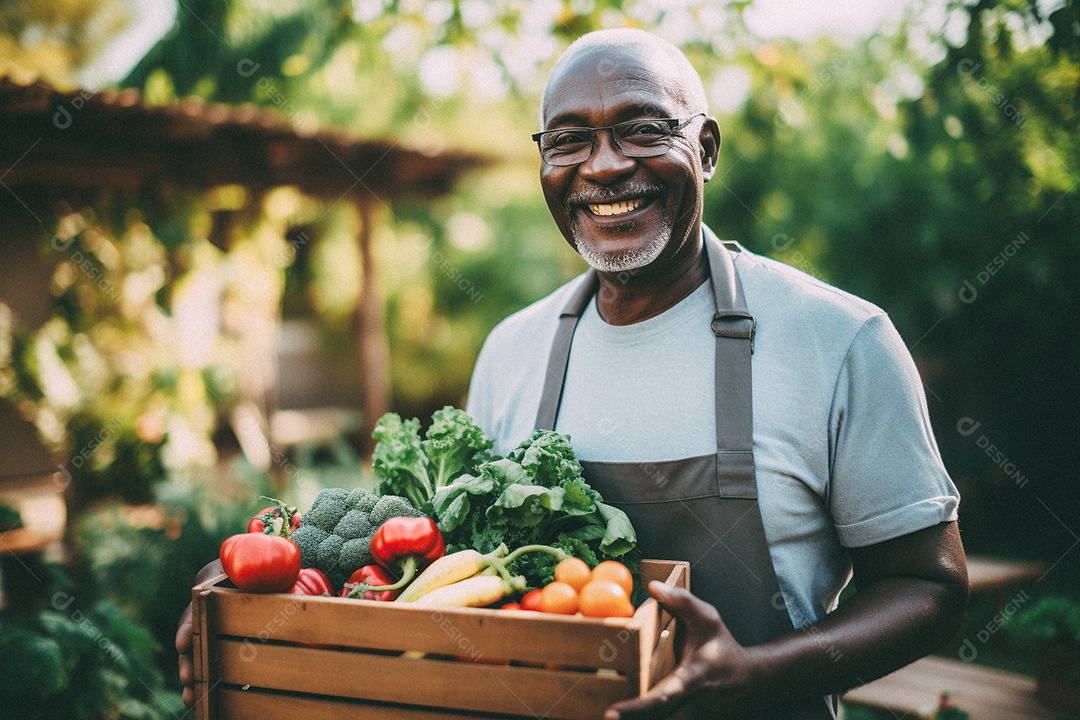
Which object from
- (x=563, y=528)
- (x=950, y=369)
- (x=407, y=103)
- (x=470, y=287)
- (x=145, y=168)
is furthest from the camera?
(x=470, y=287)

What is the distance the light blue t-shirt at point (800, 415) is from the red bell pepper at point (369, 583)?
2.18 feet

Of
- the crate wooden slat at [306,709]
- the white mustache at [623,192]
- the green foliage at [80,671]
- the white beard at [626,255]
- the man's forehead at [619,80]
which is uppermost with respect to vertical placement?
the man's forehead at [619,80]

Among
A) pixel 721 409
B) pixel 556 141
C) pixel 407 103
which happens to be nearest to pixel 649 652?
pixel 721 409

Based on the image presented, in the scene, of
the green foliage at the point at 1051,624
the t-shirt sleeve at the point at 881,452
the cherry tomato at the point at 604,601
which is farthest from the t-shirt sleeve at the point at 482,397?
the green foliage at the point at 1051,624

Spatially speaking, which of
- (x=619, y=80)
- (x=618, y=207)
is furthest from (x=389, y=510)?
(x=619, y=80)

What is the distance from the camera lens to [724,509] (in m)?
2.12

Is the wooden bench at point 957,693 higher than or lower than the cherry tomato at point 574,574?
lower

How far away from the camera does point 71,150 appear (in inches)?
256

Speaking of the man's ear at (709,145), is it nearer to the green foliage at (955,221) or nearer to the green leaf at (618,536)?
the green leaf at (618,536)

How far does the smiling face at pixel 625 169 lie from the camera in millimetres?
2293

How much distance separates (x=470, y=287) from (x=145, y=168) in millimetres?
6505

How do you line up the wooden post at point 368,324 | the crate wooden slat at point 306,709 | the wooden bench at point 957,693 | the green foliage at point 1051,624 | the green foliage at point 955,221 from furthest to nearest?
the wooden post at point 368,324
the green foliage at point 955,221
the green foliage at point 1051,624
the wooden bench at point 957,693
the crate wooden slat at point 306,709

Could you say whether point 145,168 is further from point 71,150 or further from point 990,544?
point 990,544

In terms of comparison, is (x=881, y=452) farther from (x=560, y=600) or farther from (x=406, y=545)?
(x=406, y=545)
